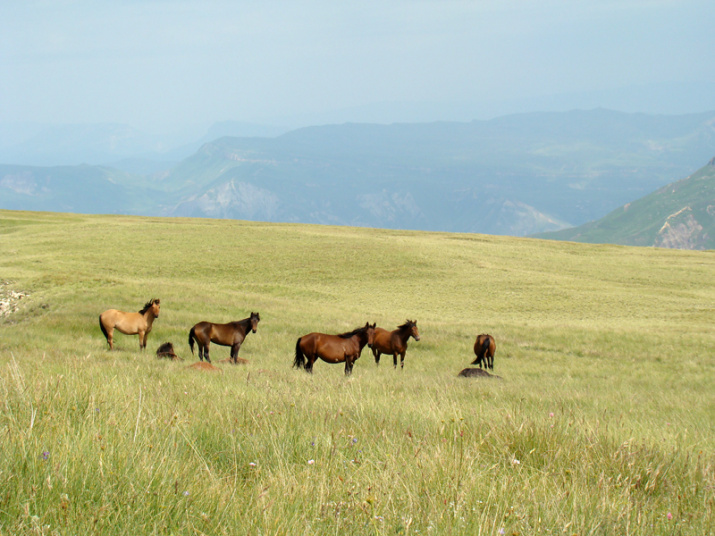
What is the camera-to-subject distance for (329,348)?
13.6 metres

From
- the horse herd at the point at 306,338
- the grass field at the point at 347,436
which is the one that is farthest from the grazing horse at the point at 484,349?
the grass field at the point at 347,436

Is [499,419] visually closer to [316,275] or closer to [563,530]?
[563,530]

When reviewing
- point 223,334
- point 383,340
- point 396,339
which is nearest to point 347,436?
point 223,334

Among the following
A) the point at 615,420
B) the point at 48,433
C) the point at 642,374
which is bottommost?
the point at 642,374

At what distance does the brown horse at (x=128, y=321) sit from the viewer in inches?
652

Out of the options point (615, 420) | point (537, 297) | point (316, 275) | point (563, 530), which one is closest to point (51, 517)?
point (563, 530)

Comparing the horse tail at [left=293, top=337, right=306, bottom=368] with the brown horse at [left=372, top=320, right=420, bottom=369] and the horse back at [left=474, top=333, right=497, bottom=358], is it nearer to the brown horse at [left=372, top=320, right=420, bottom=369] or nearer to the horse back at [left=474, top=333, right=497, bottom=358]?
the brown horse at [left=372, top=320, right=420, bottom=369]

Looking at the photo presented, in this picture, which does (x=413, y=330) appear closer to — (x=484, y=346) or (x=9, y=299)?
(x=484, y=346)

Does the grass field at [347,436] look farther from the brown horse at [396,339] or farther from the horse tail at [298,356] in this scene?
the horse tail at [298,356]

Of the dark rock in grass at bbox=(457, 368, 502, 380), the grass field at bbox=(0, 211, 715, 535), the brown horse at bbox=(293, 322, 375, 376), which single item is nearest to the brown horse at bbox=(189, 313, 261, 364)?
the grass field at bbox=(0, 211, 715, 535)

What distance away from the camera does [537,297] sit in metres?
37.8

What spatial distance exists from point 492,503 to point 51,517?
8.54 ft

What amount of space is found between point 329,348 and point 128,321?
7.26 m

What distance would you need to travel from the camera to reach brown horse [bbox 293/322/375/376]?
44.5 ft
